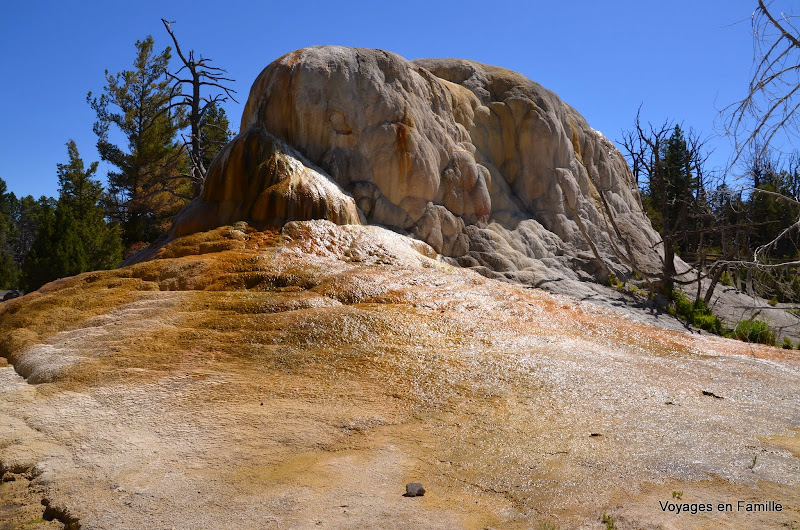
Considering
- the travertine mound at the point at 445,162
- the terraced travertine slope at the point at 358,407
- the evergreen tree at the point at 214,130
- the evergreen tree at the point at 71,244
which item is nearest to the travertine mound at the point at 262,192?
the travertine mound at the point at 445,162

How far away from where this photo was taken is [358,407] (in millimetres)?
5016

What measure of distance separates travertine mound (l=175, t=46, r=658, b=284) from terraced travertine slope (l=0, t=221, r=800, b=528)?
279 cm

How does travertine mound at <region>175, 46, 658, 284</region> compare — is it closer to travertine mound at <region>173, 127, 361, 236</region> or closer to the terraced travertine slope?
travertine mound at <region>173, 127, 361, 236</region>

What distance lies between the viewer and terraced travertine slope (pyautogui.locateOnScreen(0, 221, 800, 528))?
3.70m

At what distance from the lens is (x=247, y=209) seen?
9555 mm

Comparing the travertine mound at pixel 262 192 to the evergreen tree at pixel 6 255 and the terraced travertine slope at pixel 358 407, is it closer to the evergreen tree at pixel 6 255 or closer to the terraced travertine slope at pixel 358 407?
the terraced travertine slope at pixel 358 407

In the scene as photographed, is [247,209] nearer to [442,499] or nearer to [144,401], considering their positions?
[144,401]

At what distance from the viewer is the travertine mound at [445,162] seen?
11.0 meters

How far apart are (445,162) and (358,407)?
8.86 meters

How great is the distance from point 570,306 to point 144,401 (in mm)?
5794

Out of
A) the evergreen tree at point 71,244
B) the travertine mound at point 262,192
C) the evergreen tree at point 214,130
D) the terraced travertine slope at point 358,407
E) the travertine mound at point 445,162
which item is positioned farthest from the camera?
the evergreen tree at point 214,130

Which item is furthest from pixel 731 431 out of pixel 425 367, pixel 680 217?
pixel 680 217

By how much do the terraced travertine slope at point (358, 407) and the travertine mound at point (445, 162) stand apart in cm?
279

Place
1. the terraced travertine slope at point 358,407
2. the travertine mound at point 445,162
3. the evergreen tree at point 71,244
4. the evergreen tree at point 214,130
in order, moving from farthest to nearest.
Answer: the evergreen tree at point 214,130, the evergreen tree at point 71,244, the travertine mound at point 445,162, the terraced travertine slope at point 358,407
